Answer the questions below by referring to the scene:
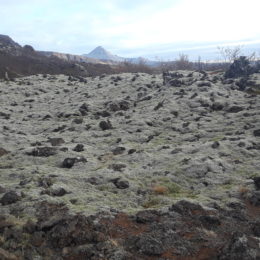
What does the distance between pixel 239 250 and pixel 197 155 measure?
14462mm

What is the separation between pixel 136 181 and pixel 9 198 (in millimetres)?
8622

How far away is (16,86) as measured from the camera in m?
76.9

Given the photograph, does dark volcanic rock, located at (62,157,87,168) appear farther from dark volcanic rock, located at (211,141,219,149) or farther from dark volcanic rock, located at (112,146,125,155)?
dark volcanic rock, located at (211,141,219,149)

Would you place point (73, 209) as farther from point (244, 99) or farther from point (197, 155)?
point (244, 99)

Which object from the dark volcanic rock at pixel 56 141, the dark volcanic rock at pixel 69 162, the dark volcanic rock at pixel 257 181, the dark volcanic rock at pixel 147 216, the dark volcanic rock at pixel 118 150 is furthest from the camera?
the dark volcanic rock at pixel 56 141

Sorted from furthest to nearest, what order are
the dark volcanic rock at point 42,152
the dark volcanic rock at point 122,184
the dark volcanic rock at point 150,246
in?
the dark volcanic rock at point 42,152 < the dark volcanic rock at point 122,184 < the dark volcanic rock at point 150,246

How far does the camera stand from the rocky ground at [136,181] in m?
17.5

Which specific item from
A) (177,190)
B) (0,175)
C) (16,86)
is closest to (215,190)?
(177,190)

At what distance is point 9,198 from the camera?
22188mm

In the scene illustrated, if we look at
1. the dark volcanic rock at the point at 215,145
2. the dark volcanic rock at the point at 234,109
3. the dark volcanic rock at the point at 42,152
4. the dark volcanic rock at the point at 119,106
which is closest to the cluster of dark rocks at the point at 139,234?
the dark volcanic rock at the point at 215,145

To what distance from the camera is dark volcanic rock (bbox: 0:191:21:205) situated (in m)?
22.1

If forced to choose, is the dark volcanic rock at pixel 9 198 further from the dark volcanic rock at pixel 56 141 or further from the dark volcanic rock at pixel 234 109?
the dark volcanic rock at pixel 234 109

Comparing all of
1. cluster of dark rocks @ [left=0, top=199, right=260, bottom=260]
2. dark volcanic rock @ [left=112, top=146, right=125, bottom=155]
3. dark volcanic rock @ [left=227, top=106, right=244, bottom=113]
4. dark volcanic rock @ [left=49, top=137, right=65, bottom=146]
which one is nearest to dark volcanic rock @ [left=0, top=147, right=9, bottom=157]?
dark volcanic rock @ [left=49, top=137, right=65, bottom=146]

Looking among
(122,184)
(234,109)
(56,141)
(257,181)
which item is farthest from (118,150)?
(234,109)
